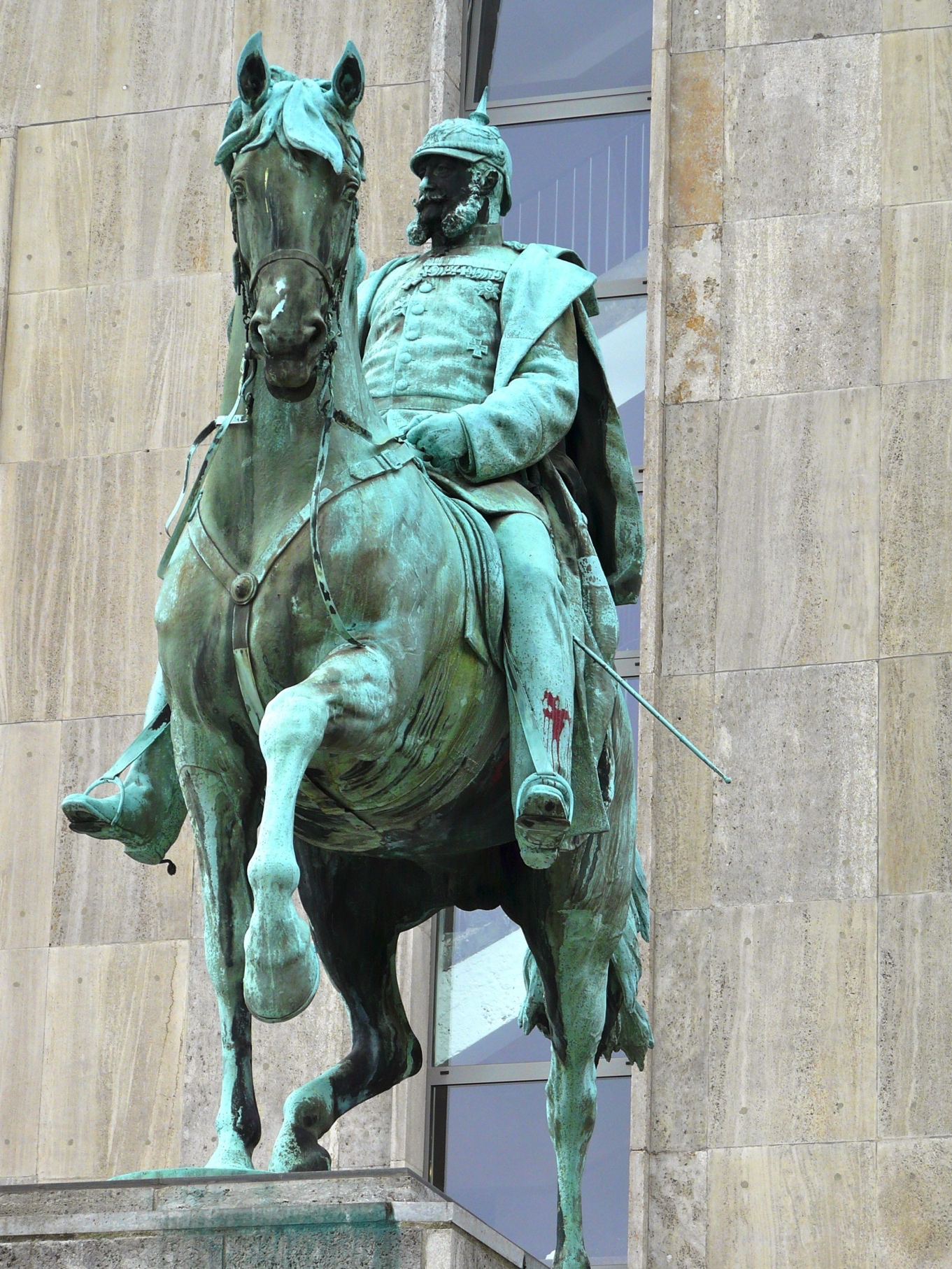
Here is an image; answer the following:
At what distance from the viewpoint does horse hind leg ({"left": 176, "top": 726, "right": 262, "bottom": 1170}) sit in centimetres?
805

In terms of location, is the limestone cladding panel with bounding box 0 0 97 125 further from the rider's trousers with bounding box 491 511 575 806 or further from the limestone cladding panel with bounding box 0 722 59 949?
the rider's trousers with bounding box 491 511 575 806

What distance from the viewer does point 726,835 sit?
13312 millimetres

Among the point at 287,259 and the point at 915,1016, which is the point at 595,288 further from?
the point at 287,259

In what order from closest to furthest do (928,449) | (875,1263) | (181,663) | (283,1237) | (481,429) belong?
(283,1237), (181,663), (481,429), (875,1263), (928,449)

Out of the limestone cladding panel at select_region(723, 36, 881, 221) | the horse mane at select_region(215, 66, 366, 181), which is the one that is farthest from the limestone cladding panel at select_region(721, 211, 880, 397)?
the horse mane at select_region(215, 66, 366, 181)

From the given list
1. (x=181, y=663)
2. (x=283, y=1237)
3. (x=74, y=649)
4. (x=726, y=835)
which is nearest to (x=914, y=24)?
(x=726, y=835)

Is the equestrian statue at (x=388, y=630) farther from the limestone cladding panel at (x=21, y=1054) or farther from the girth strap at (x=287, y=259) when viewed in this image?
the limestone cladding panel at (x=21, y=1054)

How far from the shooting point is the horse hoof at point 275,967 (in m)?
7.21

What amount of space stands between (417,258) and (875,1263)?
5.23 metres

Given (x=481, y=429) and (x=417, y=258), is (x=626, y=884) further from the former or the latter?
(x=417, y=258)

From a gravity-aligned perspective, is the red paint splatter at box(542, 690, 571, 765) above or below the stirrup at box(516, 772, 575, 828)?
above

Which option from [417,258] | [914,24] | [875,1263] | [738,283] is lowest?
[875,1263]

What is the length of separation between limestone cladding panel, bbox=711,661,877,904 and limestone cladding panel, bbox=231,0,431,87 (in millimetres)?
3467

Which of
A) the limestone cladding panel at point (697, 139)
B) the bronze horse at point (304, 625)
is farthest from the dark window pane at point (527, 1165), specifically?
the bronze horse at point (304, 625)
